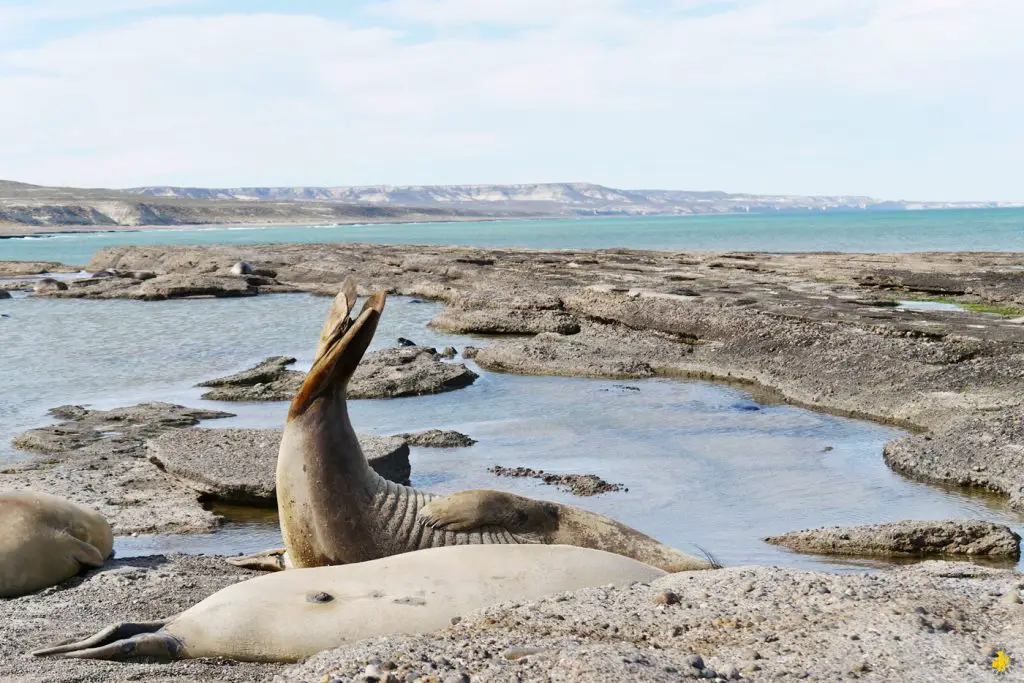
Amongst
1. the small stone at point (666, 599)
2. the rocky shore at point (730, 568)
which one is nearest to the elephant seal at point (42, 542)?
the rocky shore at point (730, 568)

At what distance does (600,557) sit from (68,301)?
31292 millimetres

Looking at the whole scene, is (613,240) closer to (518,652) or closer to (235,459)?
(235,459)

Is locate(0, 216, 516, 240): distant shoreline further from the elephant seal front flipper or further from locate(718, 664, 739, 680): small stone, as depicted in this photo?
locate(718, 664, 739, 680): small stone

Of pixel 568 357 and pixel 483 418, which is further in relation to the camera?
pixel 568 357

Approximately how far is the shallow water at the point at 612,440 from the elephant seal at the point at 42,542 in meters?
0.79

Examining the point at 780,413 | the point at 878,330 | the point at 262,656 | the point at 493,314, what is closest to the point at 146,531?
the point at 262,656

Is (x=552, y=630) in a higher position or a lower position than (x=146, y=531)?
higher

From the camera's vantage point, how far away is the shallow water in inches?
382

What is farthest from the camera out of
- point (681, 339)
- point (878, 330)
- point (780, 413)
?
point (681, 339)

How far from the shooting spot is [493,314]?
2414 centimetres

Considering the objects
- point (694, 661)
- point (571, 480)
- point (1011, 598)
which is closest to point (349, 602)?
point (694, 661)

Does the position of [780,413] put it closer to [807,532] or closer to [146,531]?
[807,532]

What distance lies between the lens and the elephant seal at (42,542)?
23.8ft

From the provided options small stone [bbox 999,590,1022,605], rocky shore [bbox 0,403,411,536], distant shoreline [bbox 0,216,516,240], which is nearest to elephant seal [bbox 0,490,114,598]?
rocky shore [bbox 0,403,411,536]
